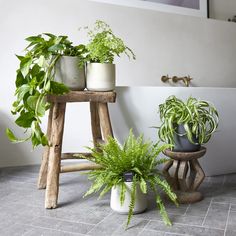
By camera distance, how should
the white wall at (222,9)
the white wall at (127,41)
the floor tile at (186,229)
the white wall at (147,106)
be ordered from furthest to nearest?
the white wall at (222,9) < the white wall at (127,41) < the white wall at (147,106) < the floor tile at (186,229)

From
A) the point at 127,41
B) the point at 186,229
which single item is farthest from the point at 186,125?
the point at 127,41

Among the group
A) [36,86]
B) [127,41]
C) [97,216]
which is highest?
[127,41]

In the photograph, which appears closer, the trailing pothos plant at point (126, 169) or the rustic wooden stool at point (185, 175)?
the trailing pothos plant at point (126, 169)

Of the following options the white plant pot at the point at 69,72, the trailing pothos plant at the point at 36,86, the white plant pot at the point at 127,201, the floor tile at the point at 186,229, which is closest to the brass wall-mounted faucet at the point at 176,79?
the white plant pot at the point at 69,72

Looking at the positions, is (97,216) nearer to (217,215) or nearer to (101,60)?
(217,215)

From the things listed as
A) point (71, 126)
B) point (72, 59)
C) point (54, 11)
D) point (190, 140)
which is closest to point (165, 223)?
point (190, 140)

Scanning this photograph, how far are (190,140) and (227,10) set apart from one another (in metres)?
2.33

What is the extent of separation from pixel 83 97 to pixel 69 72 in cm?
15

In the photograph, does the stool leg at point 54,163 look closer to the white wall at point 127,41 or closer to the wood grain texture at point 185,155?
the wood grain texture at point 185,155

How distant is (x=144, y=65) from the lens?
2.55m

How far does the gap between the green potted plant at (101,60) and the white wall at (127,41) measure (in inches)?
32.5

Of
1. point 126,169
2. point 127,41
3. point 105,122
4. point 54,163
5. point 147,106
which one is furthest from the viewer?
point 127,41

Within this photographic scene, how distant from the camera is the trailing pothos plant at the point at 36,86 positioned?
3.98 feet

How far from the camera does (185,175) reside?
141 centimetres
